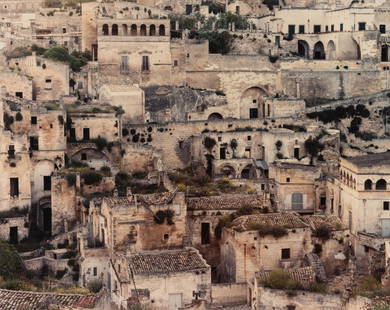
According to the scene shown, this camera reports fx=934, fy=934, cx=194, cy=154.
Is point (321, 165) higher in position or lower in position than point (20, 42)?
lower

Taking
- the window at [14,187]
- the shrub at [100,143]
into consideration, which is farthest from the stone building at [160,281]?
the shrub at [100,143]

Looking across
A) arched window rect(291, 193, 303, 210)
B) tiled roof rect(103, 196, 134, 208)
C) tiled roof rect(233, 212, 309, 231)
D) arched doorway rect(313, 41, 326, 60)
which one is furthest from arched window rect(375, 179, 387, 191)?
arched doorway rect(313, 41, 326, 60)

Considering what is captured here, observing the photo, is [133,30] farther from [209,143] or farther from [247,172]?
[247,172]

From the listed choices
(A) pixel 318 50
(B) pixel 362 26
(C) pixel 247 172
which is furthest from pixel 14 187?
(B) pixel 362 26

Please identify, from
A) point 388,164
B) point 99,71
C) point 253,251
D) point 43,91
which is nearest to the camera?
point 253,251

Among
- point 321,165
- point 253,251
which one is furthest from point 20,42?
point 253,251

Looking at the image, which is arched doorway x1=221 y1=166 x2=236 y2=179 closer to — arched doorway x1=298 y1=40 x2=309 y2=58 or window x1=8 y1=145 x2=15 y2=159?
window x1=8 y1=145 x2=15 y2=159

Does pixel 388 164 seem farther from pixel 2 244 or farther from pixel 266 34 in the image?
pixel 266 34
